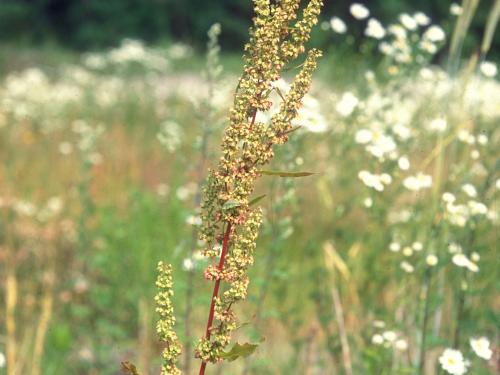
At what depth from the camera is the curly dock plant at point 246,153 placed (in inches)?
52.7

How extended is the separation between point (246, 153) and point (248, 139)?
0.09ft

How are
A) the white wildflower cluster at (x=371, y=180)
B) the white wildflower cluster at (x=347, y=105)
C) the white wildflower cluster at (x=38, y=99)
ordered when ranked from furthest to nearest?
the white wildflower cluster at (x=38, y=99) → the white wildflower cluster at (x=347, y=105) → the white wildflower cluster at (x=371, y=180)


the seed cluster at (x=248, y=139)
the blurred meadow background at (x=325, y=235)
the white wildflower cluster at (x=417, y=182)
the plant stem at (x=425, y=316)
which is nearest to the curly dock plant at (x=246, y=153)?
the seed cluster at (x=248, y=139)

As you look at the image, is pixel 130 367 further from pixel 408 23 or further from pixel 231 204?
pixel 408 23

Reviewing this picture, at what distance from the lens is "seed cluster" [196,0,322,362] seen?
1339 mm

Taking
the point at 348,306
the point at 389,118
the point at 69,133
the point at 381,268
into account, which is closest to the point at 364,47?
the point at 389,118

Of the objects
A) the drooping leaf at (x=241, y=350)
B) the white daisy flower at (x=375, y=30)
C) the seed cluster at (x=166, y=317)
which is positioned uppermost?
the white daisy flower at (x=375, y=30)

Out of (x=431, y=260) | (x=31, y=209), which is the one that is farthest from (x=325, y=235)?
(x=31, y=209)

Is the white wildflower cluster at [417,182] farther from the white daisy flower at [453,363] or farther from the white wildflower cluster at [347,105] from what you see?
the white daisy flower at [453,363]

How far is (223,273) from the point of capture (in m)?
1.35

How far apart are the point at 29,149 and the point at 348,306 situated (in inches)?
194

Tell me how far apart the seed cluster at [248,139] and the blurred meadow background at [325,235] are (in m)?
0.17

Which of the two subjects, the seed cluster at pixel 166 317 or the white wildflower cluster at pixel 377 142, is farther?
the white wildflower cluster at pixel 377 142

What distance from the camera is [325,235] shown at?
13.6 ft
